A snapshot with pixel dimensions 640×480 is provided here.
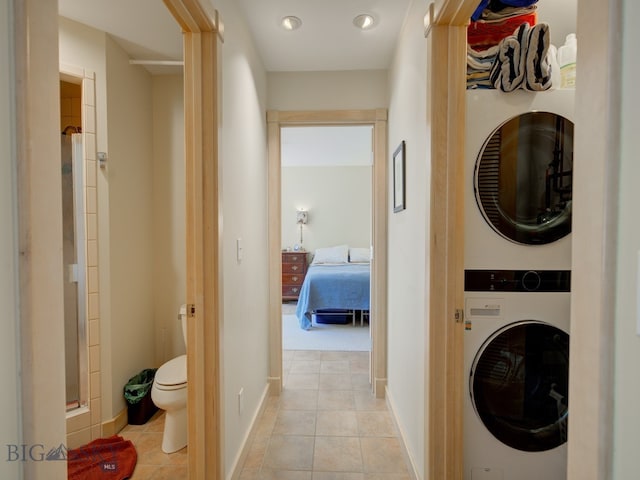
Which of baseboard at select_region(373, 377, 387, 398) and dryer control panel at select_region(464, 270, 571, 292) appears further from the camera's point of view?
baseboard at select_region(373, 377, 387, 398)

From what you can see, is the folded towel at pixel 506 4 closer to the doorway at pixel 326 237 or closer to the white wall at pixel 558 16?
the white wall at pixel 558 16

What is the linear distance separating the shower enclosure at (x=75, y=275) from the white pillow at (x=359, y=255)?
456 cm

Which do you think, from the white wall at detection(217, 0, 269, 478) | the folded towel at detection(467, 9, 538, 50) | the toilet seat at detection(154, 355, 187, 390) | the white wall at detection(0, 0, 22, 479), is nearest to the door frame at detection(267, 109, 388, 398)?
the white wall at detection(217, 0, 269, 478)

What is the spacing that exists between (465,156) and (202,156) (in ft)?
3.68

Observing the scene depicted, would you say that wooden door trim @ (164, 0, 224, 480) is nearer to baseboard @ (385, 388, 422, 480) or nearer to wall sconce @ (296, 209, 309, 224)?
baseboard @ (385, 388, 422, 480)

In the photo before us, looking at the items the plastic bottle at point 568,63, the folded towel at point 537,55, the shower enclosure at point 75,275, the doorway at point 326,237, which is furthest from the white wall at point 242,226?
the doorway at point 326,237

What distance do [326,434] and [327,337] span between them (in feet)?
6.78

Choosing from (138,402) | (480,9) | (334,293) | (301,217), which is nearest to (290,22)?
(480,9)

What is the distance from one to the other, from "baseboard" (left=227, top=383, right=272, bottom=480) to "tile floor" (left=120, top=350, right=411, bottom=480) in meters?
0.04

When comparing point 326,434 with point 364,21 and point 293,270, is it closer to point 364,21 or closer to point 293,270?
point 364,21

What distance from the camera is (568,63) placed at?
144 cm

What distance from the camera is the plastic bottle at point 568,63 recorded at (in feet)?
4.70

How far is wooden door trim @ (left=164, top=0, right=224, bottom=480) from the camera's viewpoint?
4.56 ft

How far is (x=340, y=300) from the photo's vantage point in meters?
4.46
